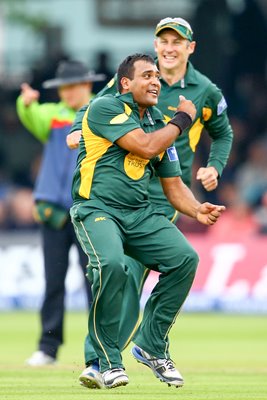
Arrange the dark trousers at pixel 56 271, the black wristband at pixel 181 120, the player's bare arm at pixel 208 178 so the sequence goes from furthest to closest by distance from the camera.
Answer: the dark trousers at pixel 56 271 → the player's bare arm at pixel 208 178 → the black wristband at pixel 181 120

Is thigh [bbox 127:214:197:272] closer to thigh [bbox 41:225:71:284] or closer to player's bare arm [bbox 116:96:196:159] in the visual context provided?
player's bare arm [bbox 116:96:196:159]

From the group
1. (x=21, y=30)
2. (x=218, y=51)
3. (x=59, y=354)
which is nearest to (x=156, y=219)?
(x=59, y=354)

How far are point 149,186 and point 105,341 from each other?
170 cm

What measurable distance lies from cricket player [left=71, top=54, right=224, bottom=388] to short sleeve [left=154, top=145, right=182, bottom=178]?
9 centimetres

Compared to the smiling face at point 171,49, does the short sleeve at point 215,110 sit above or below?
below

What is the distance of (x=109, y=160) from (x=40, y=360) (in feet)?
10.5

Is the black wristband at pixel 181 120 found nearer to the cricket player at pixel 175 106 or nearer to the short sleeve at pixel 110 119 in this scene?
the short sleeve at pixel 110 119

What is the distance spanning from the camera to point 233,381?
1018 cm

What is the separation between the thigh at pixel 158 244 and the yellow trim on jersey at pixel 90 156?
44 cm

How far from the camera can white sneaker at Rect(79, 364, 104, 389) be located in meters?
9.44

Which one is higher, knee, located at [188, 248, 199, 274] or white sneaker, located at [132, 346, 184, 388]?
knee, located at [188, 248, 199, 274]

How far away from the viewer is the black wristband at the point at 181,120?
30.8ft

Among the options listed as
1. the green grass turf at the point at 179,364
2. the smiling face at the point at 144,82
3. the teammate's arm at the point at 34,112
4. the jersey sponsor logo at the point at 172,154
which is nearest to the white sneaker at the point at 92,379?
the green grass turf at the point at 179,364

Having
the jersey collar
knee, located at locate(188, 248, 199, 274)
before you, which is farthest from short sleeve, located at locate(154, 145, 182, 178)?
knee, located at locate(188, 248, 199, 274)
